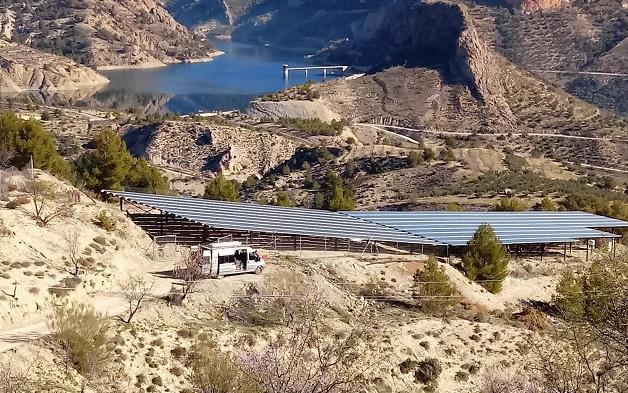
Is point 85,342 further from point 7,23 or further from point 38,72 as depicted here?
point 7,23

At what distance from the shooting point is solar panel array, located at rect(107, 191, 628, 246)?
97.4ft

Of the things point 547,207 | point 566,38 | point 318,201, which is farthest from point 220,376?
point 566,38

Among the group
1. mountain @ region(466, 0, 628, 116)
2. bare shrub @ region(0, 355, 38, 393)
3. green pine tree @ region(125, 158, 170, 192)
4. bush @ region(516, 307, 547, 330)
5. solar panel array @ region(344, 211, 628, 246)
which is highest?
mountain @ region(466, 0, 628, 116)

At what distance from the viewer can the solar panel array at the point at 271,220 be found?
29094 millimetres

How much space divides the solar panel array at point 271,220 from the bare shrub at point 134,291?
556cm

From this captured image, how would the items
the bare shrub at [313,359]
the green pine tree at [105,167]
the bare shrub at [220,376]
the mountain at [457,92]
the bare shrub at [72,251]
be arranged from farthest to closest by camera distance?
the mountain at [457,92]
the green pine tree at [105,167]
the bare shrub at [72,251]
the bare shrub at [220,376]
the bare shrub at [313,359]

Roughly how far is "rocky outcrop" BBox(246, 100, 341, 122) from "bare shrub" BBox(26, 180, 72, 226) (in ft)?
245

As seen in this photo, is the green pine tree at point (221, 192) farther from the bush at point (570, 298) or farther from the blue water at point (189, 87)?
the blue water at point (189, 87)

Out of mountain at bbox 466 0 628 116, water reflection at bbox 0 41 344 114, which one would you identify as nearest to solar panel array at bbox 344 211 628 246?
water reflection at bbox 0 41 344 114

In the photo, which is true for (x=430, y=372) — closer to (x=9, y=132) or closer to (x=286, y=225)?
(x=286, y=225)

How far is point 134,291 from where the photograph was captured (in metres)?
21.5

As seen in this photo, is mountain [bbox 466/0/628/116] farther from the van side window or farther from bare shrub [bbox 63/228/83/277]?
bare shrub [bbox 63/228/83/277]

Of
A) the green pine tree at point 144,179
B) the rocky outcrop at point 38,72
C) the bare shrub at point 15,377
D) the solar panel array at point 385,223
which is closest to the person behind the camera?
the bare shrub at point 15,377

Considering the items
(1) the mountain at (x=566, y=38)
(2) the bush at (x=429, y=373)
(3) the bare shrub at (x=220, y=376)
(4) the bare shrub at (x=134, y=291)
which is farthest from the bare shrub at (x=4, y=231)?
(1) the mountain at (x=566, y=38)
